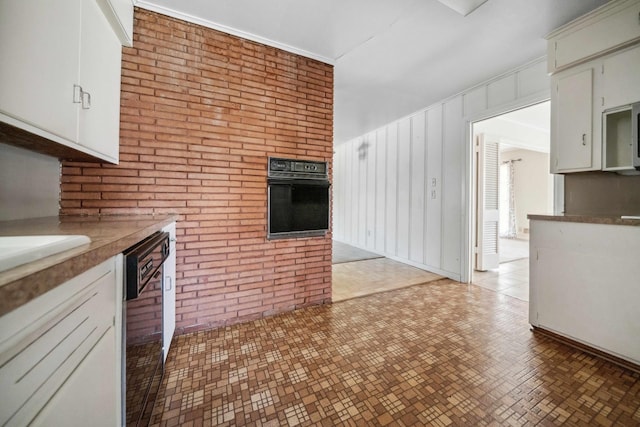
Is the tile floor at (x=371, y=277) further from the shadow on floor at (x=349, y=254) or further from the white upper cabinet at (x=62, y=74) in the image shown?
the white upper cabinet at (x=62, y=74)

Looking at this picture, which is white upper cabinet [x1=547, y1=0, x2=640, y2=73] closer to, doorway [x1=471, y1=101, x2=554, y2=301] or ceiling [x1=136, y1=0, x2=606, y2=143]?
ceiling [x1=136, y1=0, x2=606, y2=143]

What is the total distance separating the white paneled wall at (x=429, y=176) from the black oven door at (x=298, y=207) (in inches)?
88.2

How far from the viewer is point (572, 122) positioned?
2242 mm

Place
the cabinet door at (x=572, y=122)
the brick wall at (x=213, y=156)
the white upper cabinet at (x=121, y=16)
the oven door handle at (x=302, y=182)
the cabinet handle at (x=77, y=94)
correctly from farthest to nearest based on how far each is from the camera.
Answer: the oven door handle at (x=302, y=182)
the cabinet door at (x=572, y=122)
the brick wall at (x=213, y=156)
the white upper cabinet at (x=121, y=16)
the cabinet handle at (x=77, y=94)

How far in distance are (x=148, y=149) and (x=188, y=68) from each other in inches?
32.6

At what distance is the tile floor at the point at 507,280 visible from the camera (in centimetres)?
336

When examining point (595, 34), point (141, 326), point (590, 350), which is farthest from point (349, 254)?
point (141, 326)

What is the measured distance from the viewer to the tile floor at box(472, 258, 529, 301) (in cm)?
336

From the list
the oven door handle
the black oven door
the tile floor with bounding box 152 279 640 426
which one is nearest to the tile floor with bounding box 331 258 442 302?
the tile floor with bounding box 152 279 640 426

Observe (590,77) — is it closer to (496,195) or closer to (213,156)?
(496,195)

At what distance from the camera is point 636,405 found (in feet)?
4.75

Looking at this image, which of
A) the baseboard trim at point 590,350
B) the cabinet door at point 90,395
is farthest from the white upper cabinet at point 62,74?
the baseboard trim at point 590,350

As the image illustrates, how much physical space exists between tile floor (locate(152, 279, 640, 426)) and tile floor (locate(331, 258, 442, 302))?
794 millimetres

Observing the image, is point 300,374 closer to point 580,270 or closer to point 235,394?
point 235,394
